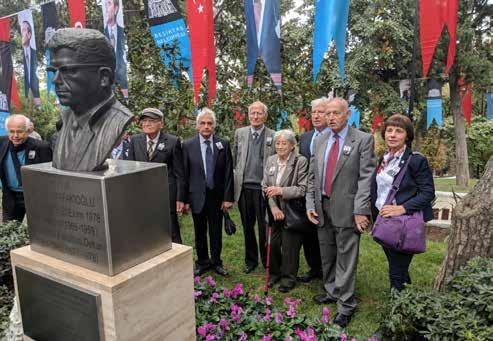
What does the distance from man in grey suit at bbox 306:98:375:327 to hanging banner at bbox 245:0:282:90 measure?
1.85 meters

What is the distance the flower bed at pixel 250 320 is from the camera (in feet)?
8.90

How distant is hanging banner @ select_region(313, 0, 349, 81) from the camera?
168 inches

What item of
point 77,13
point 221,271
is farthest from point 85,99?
point 77,13

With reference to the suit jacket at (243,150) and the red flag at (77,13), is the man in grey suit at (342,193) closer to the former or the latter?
the suit jacket at (243,150)

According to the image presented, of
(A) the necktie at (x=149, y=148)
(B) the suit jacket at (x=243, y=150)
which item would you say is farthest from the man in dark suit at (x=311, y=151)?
(A) the necktie at (x=149, y=148)

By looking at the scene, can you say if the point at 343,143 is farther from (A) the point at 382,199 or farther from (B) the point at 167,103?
(B) the point at 167,103

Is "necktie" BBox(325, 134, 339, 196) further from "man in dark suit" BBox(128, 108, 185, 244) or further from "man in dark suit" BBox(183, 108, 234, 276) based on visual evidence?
"man in dark suit" BBox(128, 108, 185, 244)

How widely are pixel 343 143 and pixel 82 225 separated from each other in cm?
208

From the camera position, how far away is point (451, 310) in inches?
92.7

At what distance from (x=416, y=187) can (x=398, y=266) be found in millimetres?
653

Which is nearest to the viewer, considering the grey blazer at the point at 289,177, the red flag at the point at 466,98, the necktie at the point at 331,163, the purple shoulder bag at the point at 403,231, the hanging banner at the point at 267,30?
the purple shoulder bag at the point at 403,231

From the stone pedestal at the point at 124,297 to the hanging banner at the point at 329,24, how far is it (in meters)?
3.07

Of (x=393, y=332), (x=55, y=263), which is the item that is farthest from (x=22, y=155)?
(x=393, y=332)

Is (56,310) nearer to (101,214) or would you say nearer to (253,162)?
(101,214)
